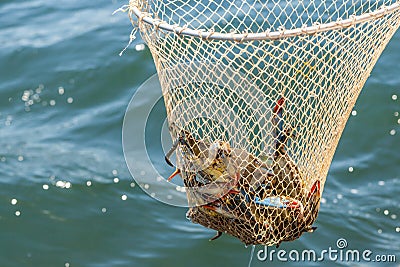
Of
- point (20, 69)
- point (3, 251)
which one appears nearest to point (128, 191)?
point (3, 251)

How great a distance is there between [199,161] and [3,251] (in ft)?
10.1

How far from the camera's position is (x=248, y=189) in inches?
141

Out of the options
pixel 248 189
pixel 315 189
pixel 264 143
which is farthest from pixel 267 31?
pixel 315 189

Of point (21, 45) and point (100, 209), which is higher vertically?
point (21, 45)

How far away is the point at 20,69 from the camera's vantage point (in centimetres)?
754

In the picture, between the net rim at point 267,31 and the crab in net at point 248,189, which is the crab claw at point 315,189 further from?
the net rim at point 267,31

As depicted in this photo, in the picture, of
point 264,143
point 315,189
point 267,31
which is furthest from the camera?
point 315,189

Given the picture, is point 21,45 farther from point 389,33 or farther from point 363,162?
point 389,33

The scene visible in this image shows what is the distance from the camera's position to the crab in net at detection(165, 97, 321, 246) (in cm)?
353

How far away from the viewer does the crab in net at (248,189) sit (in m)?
3.53

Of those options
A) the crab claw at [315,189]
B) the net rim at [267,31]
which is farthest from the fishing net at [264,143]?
the net rim at [267,31]

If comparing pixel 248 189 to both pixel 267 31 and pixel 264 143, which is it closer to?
pixel 264 143

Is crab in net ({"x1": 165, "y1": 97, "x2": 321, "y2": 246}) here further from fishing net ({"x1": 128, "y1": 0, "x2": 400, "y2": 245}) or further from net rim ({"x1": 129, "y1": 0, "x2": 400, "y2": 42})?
net rim ({"x1": 129, "y1": 0, "x2": 400, "y2": 42})

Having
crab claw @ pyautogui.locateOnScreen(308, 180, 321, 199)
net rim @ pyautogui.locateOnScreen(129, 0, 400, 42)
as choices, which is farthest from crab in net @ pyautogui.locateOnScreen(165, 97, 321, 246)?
net rim @ pyautogui.locateOnScreen(129, 0, 400, 42)
